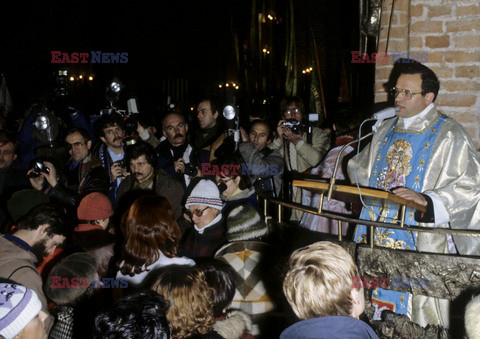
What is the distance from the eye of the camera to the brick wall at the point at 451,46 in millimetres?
3668

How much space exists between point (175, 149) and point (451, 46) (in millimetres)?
2967

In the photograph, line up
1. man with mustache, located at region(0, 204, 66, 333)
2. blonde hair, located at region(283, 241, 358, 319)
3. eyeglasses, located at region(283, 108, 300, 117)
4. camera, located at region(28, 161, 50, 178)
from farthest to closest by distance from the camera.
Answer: eyeglasses, located at region(283, 108, 300, 117), camera, located at region(28, 161, 50, 178), man with mustache, located at region(0, 204, 66, 333), blonde hair, located at region(283, 241, 358, 319)

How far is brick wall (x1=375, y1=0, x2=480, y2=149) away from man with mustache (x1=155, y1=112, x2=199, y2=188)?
2.51 meters

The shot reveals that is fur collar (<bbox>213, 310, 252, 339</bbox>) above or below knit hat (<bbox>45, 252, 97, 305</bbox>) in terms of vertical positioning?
below

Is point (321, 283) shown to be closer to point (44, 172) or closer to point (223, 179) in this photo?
point (223, 179)

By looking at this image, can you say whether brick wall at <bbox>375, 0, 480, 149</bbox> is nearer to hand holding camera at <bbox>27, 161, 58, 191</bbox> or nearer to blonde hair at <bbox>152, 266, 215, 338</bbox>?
blonde hair at <bbox>152, 266, 215, 338</bbox>

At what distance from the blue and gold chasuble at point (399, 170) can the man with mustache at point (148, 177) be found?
1.95 m

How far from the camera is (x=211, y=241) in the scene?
366cm

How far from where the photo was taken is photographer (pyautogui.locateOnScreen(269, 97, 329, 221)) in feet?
17.2

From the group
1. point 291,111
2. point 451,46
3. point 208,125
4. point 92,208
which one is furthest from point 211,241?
point 291,111

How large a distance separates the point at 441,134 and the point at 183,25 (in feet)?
59.0

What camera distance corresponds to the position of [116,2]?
1681 centimetres

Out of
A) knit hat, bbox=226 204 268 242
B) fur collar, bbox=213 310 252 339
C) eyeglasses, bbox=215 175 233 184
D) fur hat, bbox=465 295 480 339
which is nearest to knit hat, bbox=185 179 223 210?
knit hat, bbox=226 204 268 242

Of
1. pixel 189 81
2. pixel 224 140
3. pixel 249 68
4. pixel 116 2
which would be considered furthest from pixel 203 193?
pixel 189 81
